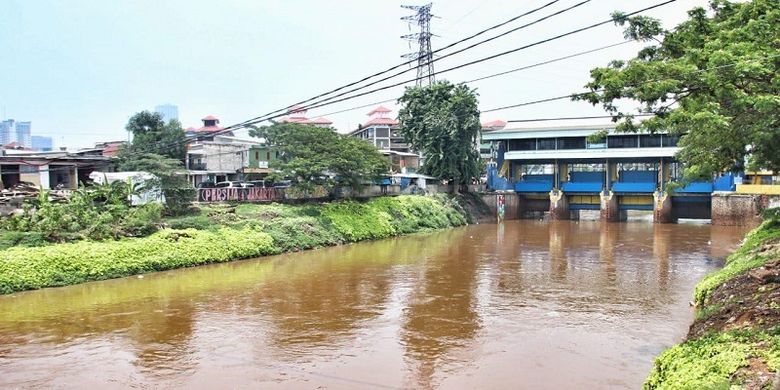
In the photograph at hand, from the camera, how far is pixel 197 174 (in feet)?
139

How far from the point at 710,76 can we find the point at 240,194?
2610cm

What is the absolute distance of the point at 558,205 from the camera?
4747 cm

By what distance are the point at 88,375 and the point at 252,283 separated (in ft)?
30.6

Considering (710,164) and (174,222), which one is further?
(174,222)

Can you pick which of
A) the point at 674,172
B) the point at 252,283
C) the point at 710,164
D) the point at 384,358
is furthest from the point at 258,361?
the point at 674,172

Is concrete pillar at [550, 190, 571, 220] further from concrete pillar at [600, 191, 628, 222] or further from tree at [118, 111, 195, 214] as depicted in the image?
tree at [118, 111, 195, 214]

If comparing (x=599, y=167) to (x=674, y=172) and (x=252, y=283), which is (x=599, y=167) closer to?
(x=674, y=172)

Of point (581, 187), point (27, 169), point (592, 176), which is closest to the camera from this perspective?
point (27, 169)

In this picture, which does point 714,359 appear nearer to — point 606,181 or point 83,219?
point 83,219

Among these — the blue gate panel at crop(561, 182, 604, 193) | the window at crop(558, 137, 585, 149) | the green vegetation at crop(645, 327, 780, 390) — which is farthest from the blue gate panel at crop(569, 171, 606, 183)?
the green vegetation at crop(645, 327, 780, 390)

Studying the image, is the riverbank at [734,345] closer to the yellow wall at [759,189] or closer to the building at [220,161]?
the yellow wall at [759,189]

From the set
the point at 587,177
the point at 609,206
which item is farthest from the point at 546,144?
the point at 609,206

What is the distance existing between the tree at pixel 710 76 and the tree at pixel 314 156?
22602mm

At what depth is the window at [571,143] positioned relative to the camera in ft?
154
